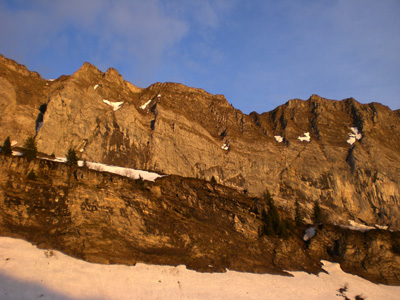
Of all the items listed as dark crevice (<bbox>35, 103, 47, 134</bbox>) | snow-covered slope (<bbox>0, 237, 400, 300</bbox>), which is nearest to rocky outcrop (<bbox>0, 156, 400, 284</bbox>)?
snow-covered slope (<bbox>0, 237, 400, 300</bbox>)

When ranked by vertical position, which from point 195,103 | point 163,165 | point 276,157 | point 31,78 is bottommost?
point 163,165

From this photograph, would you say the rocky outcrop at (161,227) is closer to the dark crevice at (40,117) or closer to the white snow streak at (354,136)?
the dark crevice at (40,117)

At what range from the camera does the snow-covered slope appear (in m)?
22.8

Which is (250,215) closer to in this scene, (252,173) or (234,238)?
(234,238)

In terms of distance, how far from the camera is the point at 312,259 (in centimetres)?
4131

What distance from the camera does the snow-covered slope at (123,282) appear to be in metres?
22.8

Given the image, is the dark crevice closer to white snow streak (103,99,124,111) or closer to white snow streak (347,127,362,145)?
white snow streak (103,99,124,111)

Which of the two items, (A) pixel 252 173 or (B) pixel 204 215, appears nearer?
(B) pixel 204 215

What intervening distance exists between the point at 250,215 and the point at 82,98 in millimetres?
40616

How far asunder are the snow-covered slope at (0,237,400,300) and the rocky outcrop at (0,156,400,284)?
51.3 inches

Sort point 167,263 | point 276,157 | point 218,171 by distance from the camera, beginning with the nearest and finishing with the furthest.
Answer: point 167,263
point 218,171
point 276,157

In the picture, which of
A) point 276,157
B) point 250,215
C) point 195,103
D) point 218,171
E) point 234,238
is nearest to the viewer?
point 234,238

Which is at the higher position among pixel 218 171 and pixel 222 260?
pixel 218 171

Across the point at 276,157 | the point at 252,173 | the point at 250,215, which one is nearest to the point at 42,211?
the point at 250,215
